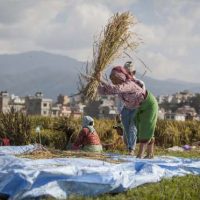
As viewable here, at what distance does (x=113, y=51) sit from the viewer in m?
9.62

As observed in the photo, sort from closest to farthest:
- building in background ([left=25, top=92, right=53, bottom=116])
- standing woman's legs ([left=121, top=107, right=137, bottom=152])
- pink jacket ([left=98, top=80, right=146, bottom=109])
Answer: pink jacket ([left=98, top=80, right=146, bottom=109]) → standing woman's legs ([left=121, top=107, right=137, bottom=152]) → building in background ([left=25, top=92, right=53, bottom=116])

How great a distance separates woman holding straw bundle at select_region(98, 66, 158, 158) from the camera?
8.78 metres

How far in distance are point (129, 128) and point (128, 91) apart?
4.77ft

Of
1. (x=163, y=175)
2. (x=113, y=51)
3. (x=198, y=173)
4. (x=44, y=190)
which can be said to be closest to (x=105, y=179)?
(x=44, y=190)

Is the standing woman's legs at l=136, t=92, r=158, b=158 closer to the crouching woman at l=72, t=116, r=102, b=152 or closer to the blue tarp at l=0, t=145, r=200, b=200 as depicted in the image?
the crouching woman at l=72, t=116, r=102, b=152

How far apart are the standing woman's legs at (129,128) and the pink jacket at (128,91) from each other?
2.03 feet

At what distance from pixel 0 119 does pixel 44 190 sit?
848cm

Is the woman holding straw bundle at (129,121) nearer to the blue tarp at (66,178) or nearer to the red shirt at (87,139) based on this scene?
the red shirt at (87,139)

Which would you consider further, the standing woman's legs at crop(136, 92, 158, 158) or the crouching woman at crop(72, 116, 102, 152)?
the crouching woman at crop(72, 116, 102, 152)

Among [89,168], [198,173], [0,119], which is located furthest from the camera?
[0,119]

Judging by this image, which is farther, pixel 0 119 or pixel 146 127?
pixel 0 119

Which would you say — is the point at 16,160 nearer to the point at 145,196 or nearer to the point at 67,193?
the point at 67,193

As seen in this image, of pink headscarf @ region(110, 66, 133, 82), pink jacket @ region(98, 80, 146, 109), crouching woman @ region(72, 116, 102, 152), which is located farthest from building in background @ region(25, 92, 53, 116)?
pink headscarf @ region(110, 66, 133, 82)

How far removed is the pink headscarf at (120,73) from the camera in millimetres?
8820
